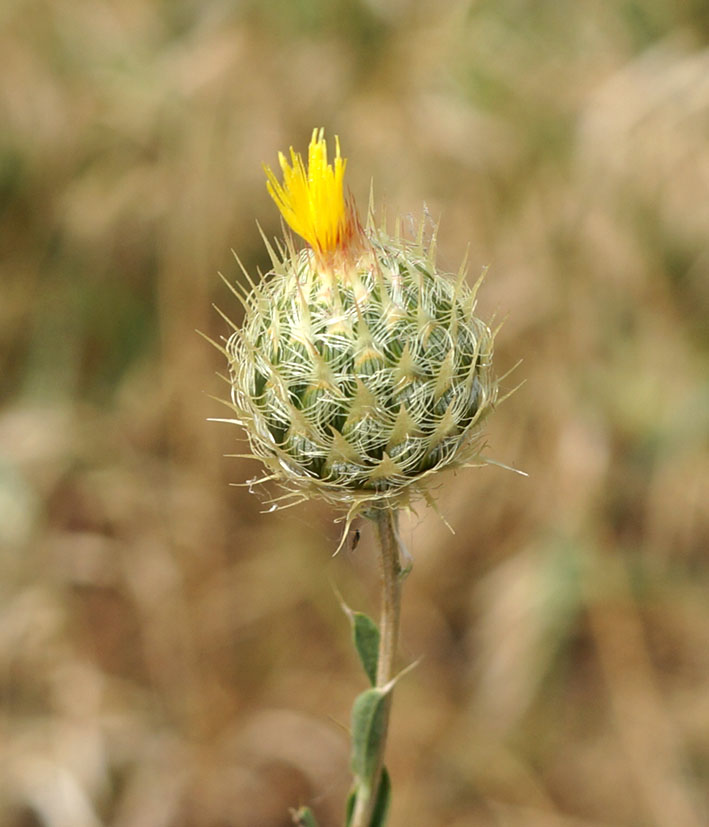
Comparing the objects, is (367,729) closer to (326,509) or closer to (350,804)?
(350,804)

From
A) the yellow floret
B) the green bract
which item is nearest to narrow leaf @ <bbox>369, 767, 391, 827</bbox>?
the green bract

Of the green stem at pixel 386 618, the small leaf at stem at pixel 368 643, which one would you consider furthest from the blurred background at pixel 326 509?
the green stem at pixel 386 618

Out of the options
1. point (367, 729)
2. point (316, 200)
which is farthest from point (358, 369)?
point (367, 729)

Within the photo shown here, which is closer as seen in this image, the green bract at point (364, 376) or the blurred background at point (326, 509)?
the green bract at point (364, 376)

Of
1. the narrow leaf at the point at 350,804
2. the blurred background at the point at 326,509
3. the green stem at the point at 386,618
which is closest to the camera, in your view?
the green stem at the point at 386,618

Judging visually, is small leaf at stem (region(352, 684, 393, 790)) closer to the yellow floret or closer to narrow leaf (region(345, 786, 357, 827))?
narrow leaf (region(345, 786, 357, 827))

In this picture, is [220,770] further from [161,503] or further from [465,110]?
[465,110]

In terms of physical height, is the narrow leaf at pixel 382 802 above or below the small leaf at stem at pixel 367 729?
below

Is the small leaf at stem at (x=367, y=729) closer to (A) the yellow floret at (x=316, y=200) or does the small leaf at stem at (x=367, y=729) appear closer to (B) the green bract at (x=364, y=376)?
(B) the green bract at (x=364, y=376)
